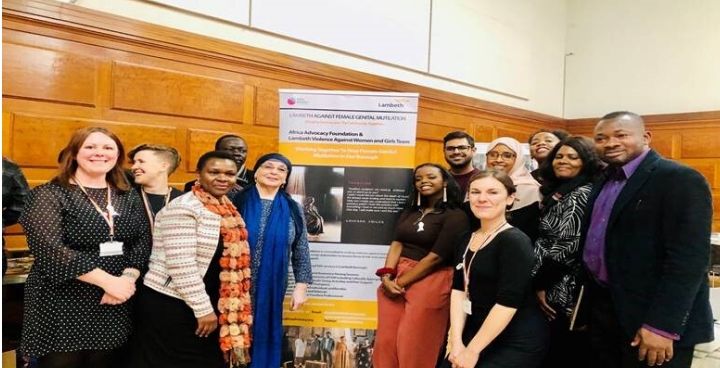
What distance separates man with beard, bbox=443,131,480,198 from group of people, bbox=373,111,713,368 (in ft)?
1.86

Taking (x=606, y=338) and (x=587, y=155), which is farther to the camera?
(x=587, y=155)

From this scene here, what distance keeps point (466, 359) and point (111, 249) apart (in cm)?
151

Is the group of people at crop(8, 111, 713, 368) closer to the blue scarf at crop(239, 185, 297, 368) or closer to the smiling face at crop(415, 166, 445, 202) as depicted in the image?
the blue scarf at crop(239, 185, 297, 368)

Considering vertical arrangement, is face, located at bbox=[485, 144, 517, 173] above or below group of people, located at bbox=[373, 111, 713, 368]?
above

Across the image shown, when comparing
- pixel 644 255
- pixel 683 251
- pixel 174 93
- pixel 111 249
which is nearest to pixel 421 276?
pixel 644 255

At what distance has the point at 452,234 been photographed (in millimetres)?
2617

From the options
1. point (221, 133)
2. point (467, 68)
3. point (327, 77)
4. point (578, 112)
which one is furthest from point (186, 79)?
point (578, 112)

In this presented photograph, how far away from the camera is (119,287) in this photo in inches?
76.1

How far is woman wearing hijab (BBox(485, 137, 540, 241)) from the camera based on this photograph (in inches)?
104

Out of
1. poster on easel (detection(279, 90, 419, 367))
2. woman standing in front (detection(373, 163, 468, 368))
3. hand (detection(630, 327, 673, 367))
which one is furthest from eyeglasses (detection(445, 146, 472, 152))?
hand (detection(630, 327, 673, 367))

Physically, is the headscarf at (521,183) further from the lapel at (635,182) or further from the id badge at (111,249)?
the id badge at (111,249)

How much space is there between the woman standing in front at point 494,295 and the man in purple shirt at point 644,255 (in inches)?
11.9

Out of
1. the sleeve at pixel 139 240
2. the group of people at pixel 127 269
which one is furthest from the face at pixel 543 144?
the sleeve at pixel 139 240

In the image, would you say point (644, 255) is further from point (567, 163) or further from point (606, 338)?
point (567, 163)
